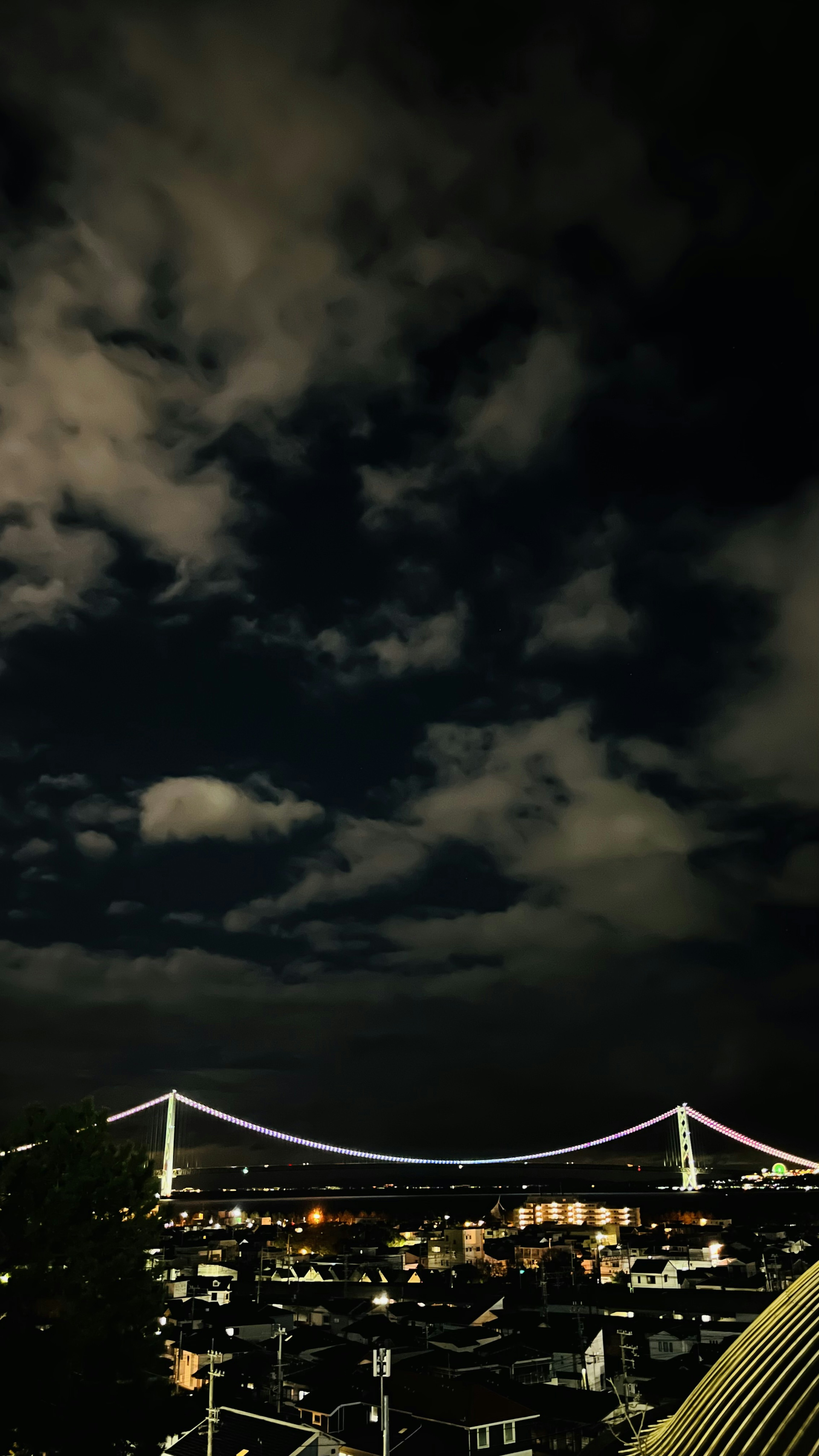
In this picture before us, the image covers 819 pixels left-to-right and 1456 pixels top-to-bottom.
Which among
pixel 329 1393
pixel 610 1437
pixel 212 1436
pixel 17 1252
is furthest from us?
pixel 329 1393

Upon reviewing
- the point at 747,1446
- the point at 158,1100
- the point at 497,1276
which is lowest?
the point at 497,1276

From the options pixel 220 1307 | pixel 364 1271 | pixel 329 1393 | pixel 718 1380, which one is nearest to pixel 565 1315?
pixel 220 1307

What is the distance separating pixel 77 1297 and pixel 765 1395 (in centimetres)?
1013

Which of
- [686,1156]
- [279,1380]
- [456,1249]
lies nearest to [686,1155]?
[686,1156]

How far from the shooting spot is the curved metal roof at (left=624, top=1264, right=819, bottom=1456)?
6000 mm

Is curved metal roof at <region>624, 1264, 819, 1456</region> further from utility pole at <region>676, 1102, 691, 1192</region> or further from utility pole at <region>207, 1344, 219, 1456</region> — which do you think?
utility pole at <region>676, 1102, 691, 1192</region>

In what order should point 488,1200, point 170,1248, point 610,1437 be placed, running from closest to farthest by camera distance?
1. point 610,1437
2. point 170,1248
3. point 488,1200

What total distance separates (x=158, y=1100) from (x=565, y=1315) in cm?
11056

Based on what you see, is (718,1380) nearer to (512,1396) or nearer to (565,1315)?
(512,1396)

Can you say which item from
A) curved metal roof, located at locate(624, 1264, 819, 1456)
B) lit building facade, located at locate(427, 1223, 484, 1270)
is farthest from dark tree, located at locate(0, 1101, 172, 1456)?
lit building facade, located at locate(427, 1223, 484, 1270)

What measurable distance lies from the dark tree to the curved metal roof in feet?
25.2

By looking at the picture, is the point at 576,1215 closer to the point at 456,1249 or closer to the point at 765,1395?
the point at 456,1249

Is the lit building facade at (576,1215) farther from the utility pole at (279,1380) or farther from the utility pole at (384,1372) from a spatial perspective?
the utility pole at (384,1372)

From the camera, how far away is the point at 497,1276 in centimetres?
6294
